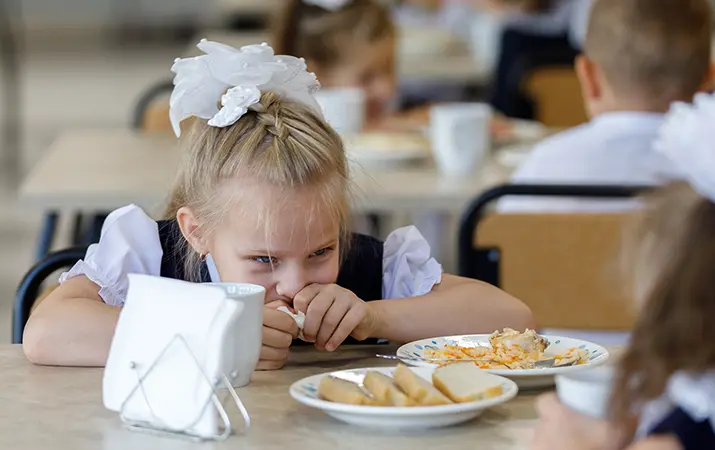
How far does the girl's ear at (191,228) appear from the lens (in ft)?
5.89

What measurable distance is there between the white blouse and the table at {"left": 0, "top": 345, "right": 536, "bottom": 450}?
0.27 meters

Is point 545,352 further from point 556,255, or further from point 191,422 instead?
point 556,255

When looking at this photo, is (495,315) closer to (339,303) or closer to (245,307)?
(339,303)

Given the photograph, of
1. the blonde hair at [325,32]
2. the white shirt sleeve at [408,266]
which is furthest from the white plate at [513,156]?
the white shirt sleeve at [408,266]

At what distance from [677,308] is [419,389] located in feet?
1.15

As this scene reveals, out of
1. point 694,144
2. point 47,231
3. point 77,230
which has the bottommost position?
point 77,230

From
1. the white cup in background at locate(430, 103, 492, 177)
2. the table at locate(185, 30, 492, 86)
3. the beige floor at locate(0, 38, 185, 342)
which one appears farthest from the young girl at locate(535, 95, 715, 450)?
the table at locate(185, 30, 492, 86)

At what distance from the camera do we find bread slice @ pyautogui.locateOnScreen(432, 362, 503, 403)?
1269 millimetres

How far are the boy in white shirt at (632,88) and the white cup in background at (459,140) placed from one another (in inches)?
11.7

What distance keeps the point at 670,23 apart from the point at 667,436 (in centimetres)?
184

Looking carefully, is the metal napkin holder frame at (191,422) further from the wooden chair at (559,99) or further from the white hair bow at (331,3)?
the wooden chair at (559,99)

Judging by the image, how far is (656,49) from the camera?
8.81ft

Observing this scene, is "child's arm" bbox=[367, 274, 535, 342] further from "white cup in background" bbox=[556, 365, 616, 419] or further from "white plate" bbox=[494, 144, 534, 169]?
"white plate" bbox=[494, 144, 534, 169]

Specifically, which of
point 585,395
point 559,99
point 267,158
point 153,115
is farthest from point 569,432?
point 559,99
